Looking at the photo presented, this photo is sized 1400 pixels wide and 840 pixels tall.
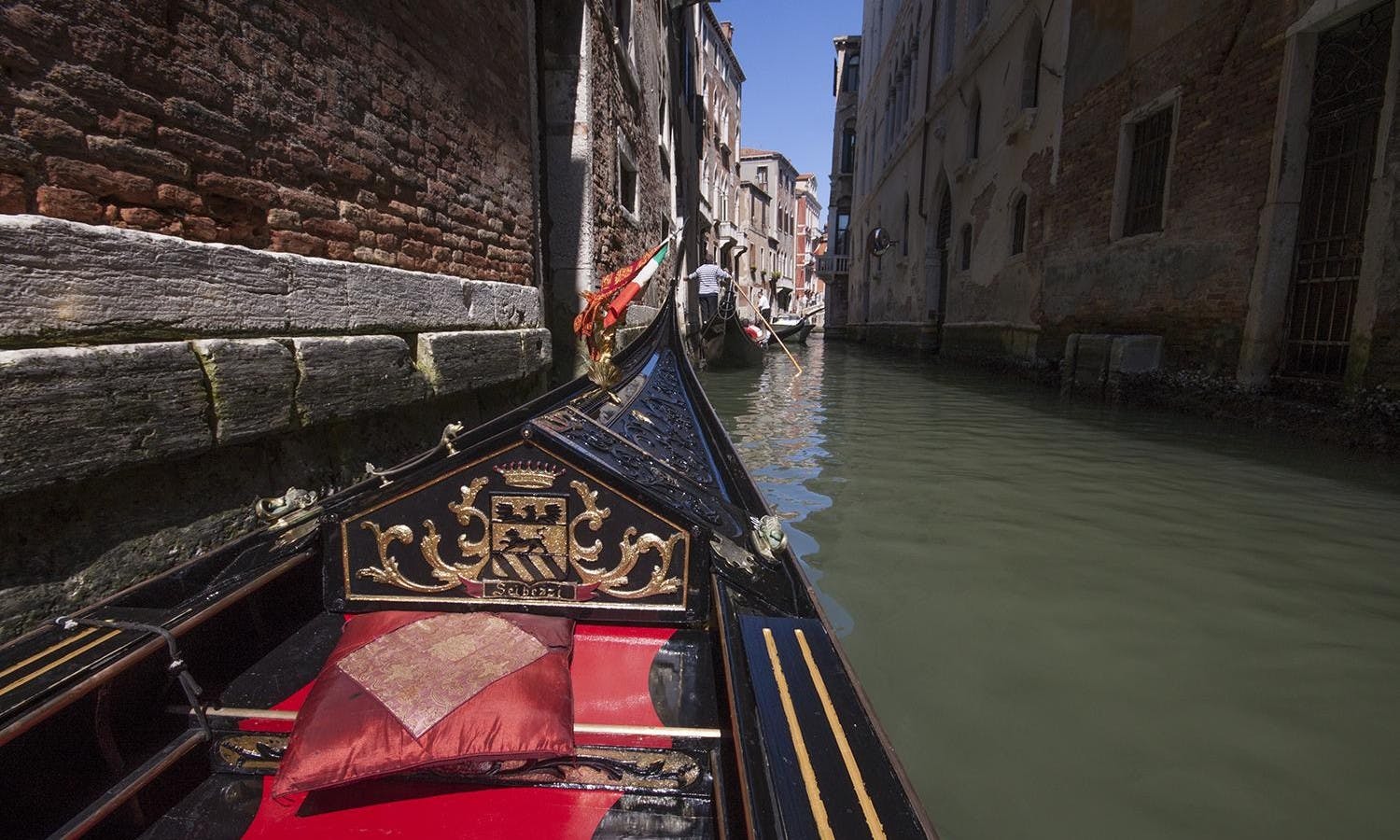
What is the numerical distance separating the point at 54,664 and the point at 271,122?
6.12 ft

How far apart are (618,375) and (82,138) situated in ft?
5.21

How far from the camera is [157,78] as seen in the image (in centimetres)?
171

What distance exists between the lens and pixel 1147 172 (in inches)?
223

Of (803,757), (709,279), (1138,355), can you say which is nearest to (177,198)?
(803,757)

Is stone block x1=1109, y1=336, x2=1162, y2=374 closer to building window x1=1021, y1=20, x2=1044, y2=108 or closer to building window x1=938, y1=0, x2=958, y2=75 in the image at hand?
building window x1=1021, y1=20, x2=1044, y2=108

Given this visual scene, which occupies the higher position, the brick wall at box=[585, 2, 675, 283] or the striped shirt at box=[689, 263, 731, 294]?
the brick wall at box=[585, 2, 675, 283]

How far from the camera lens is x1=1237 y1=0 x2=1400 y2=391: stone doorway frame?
3551 millimetres

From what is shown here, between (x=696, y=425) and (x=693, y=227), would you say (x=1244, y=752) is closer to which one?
(x=696, y=425)

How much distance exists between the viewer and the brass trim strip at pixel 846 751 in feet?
2.24

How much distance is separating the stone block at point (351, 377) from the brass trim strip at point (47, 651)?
124 centimetres

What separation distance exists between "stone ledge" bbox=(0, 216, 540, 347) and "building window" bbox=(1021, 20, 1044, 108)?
798 cm

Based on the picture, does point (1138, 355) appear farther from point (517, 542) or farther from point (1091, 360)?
point (517, 542)

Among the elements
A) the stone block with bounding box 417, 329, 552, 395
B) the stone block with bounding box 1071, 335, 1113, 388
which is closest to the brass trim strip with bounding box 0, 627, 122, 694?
the stone block with bounding box 417, 329, 552, 395

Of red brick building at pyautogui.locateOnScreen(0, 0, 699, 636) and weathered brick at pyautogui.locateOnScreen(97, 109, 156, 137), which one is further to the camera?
weathered brick at pyautogui.locateOnScreen(97, 109, 156, 137)
